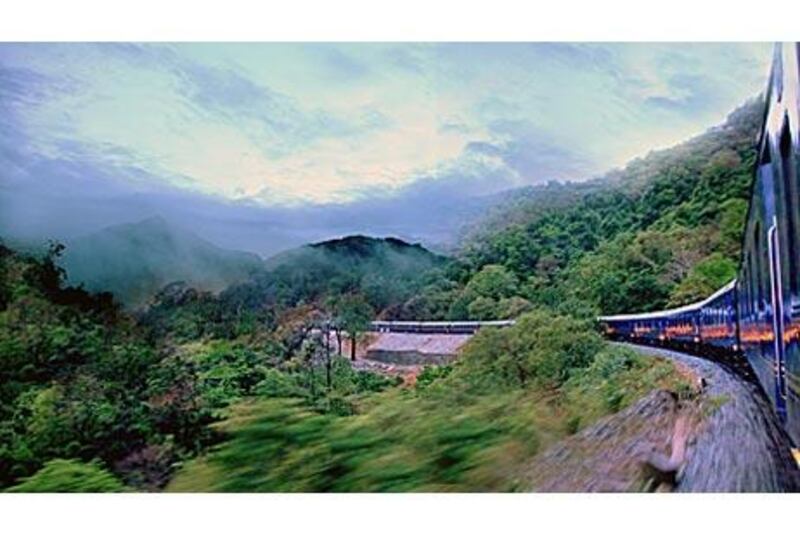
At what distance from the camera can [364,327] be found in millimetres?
6031

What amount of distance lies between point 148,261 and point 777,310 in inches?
116

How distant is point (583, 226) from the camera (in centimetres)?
608

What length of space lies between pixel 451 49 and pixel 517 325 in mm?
1366

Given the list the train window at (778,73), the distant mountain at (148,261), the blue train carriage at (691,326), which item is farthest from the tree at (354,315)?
the train window at (778,73)

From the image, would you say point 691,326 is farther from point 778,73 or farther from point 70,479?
point 70,479

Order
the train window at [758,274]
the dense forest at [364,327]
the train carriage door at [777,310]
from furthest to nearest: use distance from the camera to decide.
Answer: the dense forest at [364,327] → the train window at [758,274] → the train carriage door at [777,310]

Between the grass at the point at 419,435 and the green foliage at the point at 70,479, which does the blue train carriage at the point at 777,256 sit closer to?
the grass at the point at 419,435

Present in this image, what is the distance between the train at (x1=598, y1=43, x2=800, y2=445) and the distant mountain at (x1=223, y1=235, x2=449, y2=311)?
956 mm

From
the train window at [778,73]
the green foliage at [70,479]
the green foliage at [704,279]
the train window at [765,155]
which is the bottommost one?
the green foliage at [70,479]

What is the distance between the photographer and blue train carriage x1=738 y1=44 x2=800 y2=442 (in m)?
5.45

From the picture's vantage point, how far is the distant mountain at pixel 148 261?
6.04 m

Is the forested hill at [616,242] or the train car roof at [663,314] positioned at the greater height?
the forested hill at [616,242]

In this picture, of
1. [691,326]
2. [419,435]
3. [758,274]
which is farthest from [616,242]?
[419,435]
